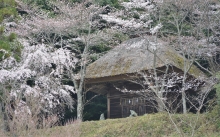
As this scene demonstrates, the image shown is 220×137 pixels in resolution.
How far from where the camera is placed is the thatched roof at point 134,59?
16016 mm

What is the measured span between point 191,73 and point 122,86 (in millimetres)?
2775

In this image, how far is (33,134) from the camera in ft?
36.7

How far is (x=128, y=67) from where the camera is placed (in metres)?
16.5

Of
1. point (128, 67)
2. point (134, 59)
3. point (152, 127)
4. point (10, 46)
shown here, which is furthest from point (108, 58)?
point (152, 127)

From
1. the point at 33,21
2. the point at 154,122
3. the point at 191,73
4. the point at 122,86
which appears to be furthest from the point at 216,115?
the point at 33,21

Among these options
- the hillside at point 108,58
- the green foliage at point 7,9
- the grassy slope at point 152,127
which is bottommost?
the grassy slope at point 152,127

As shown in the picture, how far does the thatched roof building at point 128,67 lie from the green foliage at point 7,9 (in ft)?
12.8

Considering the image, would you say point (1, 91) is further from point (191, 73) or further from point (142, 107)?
point (191, 73)

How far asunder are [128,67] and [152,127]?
3.35 meters

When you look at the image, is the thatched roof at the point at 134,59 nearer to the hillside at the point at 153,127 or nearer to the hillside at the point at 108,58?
the hillside at the point at 108,58

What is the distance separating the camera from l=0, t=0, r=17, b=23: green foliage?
48.8 feet

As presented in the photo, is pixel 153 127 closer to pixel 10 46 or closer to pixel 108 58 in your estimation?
pixel 108 58

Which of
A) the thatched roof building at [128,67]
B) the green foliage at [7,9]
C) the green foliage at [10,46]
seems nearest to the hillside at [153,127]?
the thatched roof building at [128,67]

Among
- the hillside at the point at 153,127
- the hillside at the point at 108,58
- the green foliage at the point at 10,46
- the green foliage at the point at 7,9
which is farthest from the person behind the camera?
the green foliage at the point at 7,9
